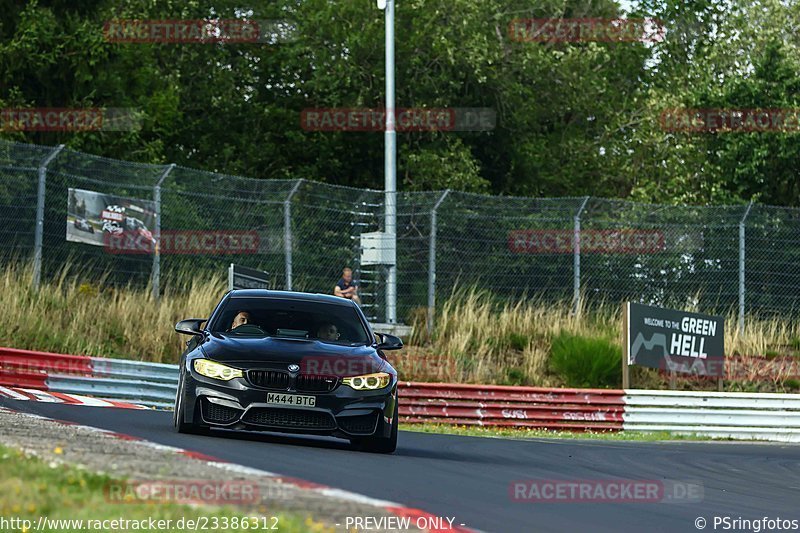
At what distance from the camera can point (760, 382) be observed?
26266 mm

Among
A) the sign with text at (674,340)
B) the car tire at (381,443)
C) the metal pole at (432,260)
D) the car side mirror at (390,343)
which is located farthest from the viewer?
the metal pole at (432,260)

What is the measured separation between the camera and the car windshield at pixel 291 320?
45.5ft

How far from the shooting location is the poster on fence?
23469mm

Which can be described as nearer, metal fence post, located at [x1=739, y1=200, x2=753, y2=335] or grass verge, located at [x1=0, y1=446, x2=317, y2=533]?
grass verge, located at [x1=0, y1=446, x2=317, y2=533]

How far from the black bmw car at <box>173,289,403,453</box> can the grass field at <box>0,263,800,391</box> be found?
1029cm

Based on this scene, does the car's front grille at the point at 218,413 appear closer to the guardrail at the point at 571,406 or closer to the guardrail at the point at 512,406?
the guardrail at the point at 571,406

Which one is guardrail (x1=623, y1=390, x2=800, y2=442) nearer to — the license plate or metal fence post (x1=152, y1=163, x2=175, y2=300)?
metal fence post (x1=152, y1=163, x2=175, y2=300)

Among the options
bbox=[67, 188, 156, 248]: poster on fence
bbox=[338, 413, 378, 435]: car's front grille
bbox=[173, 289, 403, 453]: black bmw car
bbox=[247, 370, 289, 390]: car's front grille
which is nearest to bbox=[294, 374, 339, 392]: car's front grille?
bbox=[173, 289, 403, 453]: black bmw car

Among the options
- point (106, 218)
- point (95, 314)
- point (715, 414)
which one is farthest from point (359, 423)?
point (95, 314)

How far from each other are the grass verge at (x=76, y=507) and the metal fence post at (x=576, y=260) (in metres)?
18.3

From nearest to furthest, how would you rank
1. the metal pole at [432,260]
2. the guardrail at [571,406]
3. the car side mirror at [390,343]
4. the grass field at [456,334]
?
the car side mirror at [390,343] → the guardrail at [571,406] → the grass field at [456,334] → the metal pole at [432,260]

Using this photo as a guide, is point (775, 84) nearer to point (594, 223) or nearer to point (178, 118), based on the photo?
point (594, 223)

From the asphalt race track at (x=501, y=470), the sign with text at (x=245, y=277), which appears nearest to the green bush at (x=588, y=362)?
the sign with text at (x=245, y=277)

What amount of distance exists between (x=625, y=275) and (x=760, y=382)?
297 centimetres
